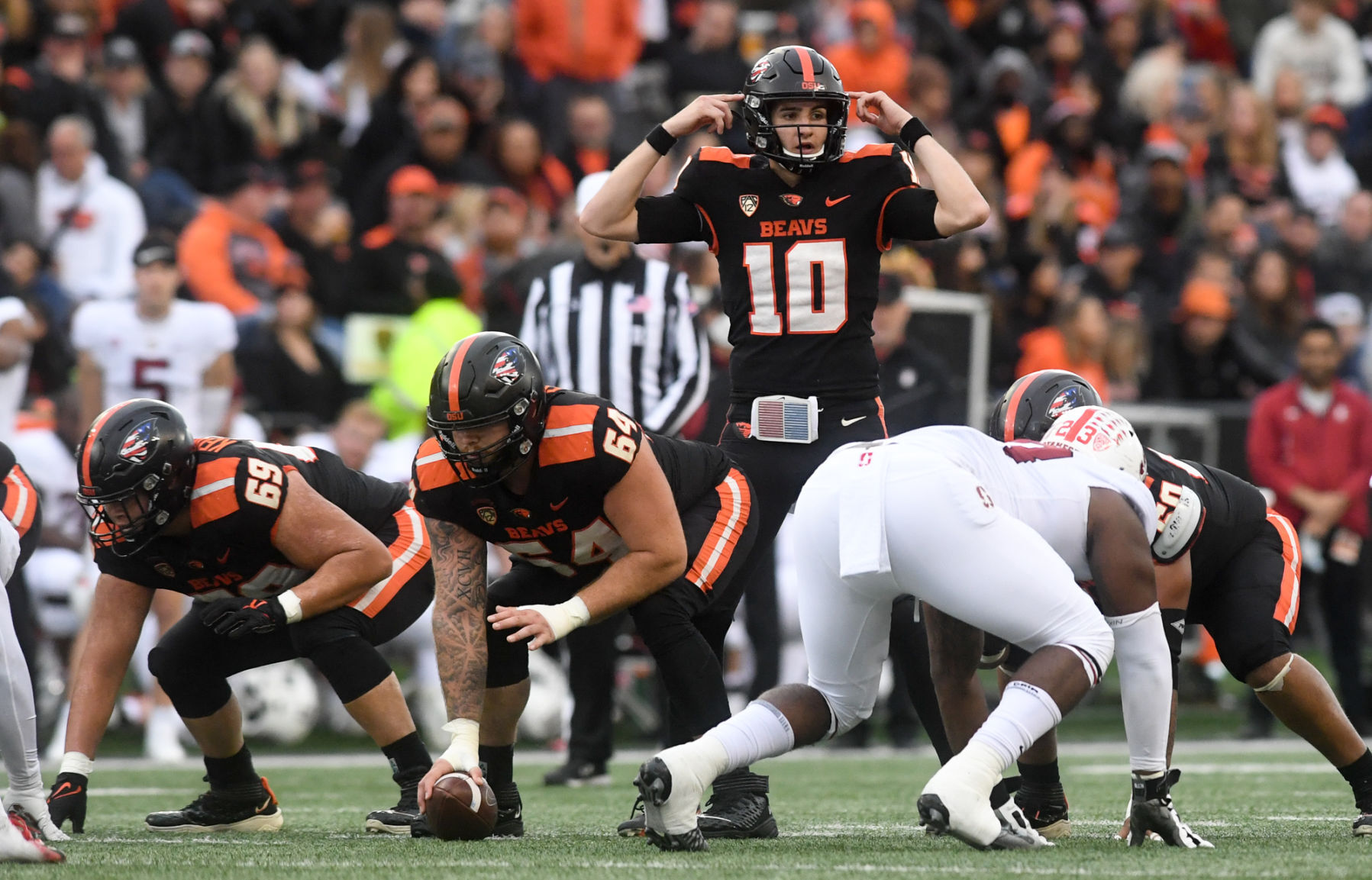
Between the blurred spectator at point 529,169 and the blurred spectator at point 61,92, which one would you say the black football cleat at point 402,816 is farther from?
the blurred spectator at point 529,169

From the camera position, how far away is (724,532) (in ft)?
17.0

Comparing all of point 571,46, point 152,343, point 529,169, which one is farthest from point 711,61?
point 152,343

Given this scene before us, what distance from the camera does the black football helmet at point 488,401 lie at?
4633 millimetres

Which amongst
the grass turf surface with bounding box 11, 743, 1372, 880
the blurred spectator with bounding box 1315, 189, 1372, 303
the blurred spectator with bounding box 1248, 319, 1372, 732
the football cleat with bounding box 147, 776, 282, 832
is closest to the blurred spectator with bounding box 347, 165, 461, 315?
the grass turf surface with bounding box 11, 743, 1372, 880

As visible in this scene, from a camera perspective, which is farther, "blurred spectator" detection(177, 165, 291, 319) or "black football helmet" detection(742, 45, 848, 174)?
"blurred spectator" detection(177, 165, 291, 319)

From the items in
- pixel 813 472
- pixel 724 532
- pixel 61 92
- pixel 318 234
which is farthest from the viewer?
pixel 318 234

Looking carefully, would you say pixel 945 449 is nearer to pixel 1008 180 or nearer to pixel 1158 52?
pixel 1008 180

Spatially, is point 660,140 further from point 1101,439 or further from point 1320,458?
point 1320,458

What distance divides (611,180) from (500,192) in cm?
538

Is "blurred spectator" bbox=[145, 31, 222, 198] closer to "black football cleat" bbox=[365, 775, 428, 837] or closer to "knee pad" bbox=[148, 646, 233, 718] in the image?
"knee pad" bbox=[148, 646, 233, 718]

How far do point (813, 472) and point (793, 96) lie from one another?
106 centimetres

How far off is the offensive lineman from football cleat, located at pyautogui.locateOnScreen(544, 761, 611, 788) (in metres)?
1.88

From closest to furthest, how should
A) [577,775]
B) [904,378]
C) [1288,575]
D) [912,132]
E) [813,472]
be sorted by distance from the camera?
[1288,575] → [813,472] → [912,132] → [577,775] → [904,378]

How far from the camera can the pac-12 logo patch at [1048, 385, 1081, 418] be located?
5.21 metres
